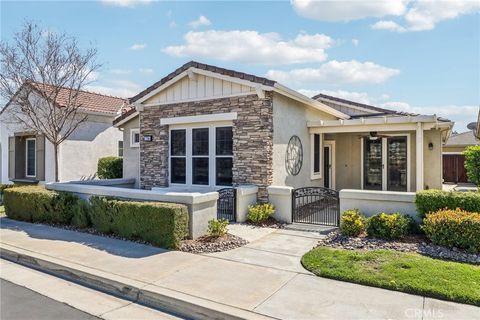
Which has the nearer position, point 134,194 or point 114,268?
point 114,268

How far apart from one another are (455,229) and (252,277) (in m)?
4.10

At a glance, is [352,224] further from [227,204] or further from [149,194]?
[149,194]

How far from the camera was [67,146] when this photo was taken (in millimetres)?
15992

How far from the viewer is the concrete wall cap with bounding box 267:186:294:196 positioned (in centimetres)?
971

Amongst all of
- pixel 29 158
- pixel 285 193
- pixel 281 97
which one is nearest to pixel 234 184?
pixel 285 193

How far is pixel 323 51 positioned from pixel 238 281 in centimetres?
944

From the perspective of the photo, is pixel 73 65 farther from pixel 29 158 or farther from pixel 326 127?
pixel 326 127

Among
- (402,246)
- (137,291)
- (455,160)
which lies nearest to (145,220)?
(137,291)

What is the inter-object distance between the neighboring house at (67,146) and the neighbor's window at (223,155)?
8.31 meters

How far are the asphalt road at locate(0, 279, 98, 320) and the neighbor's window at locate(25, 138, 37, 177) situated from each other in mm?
14533

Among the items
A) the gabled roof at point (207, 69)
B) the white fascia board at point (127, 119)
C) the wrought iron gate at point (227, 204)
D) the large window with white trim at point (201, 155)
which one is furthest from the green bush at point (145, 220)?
the white fascia board at point (127, 119)

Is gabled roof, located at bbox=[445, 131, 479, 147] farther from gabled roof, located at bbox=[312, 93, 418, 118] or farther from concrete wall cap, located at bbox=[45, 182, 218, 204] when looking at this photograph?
concrete wall cap, located at bbox=[45, 182, 218, 204]

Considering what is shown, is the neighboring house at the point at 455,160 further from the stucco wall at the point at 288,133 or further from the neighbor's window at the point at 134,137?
the neighbor's window at the point at 134,137

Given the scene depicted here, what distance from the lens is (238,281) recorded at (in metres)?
5.47
